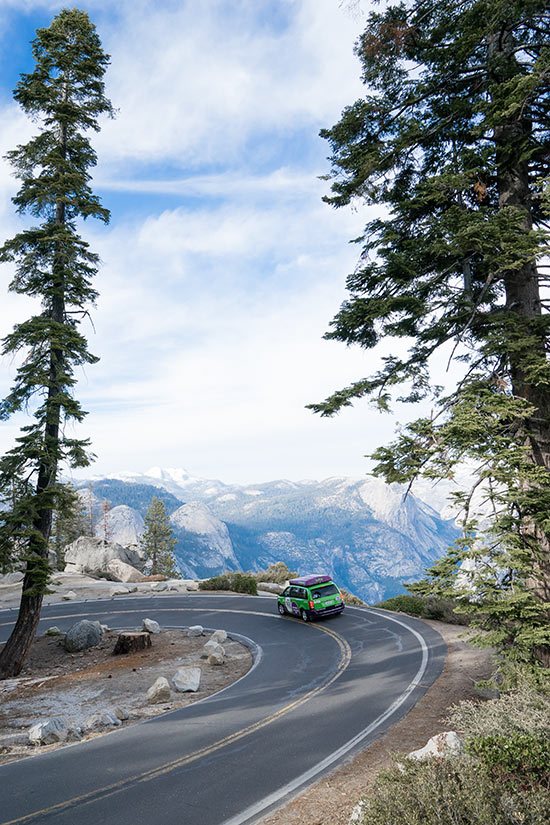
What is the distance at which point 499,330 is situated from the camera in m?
8.79

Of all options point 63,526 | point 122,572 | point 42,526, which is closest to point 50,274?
point 42,526

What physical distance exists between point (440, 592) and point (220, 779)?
4689 millimetres

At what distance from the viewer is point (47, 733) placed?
10039 millimetres

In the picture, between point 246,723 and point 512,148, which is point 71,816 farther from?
point 512,148

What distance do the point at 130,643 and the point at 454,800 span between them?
57.7ft

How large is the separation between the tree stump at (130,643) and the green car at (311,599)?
23.6 ft

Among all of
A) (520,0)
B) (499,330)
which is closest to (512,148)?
(520,0)

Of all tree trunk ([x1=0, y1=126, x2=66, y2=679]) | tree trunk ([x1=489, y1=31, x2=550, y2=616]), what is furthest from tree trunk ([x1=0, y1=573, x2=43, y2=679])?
tree trunk ([x1=489, y1=31, x2=550, y2=616])

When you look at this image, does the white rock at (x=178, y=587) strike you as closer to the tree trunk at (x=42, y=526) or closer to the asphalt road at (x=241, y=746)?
the asphalt road at (x=241, y=746)

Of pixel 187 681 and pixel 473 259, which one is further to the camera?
pixel 187 681

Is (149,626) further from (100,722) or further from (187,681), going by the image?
(100,722)

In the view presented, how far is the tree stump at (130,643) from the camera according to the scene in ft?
62.8

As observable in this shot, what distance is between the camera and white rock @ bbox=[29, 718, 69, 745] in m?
9.98

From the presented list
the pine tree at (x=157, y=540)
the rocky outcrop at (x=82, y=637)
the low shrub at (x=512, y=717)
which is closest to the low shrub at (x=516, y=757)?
the low shrub at (x=512, y=717)
